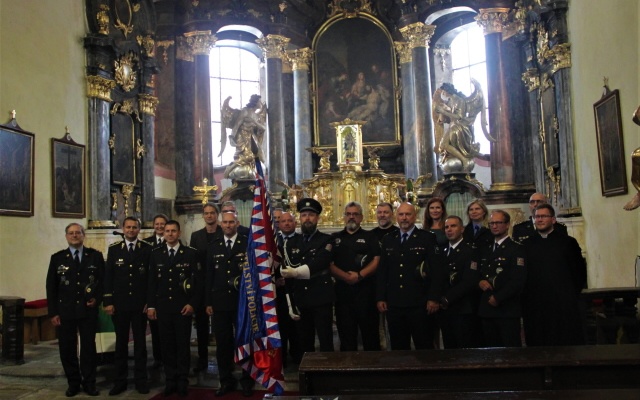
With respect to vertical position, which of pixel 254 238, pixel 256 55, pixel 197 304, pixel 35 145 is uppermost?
pixel 256 55

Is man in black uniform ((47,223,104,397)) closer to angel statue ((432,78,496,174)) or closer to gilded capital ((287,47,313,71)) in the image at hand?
angel statue ((432,78,496,174))

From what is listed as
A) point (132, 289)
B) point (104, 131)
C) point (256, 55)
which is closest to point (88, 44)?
point (104, 131)

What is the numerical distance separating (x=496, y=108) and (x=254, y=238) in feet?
32.0

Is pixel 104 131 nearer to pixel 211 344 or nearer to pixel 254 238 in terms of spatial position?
pixel 211 344

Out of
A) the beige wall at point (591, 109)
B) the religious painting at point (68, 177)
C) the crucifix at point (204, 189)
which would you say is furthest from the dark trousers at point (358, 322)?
the crucifix at point (204, 189)

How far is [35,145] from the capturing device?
8.72m

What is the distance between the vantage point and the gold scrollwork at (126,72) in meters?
10.9

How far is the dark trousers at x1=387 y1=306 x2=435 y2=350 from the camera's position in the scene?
488cm

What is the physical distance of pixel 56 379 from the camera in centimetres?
597

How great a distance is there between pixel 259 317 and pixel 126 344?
4.38 ft

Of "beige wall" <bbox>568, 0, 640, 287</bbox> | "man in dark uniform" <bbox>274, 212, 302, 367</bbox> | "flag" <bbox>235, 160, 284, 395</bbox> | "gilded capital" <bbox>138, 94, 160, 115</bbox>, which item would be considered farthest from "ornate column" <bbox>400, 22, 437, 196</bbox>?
"flag" <bbox>235, 160, 284, 395</bbox>

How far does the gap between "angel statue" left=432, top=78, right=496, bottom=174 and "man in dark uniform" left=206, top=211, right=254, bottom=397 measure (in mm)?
8651

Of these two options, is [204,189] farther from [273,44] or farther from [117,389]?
[117,389]

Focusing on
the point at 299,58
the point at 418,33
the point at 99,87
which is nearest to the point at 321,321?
the point at 99,87
